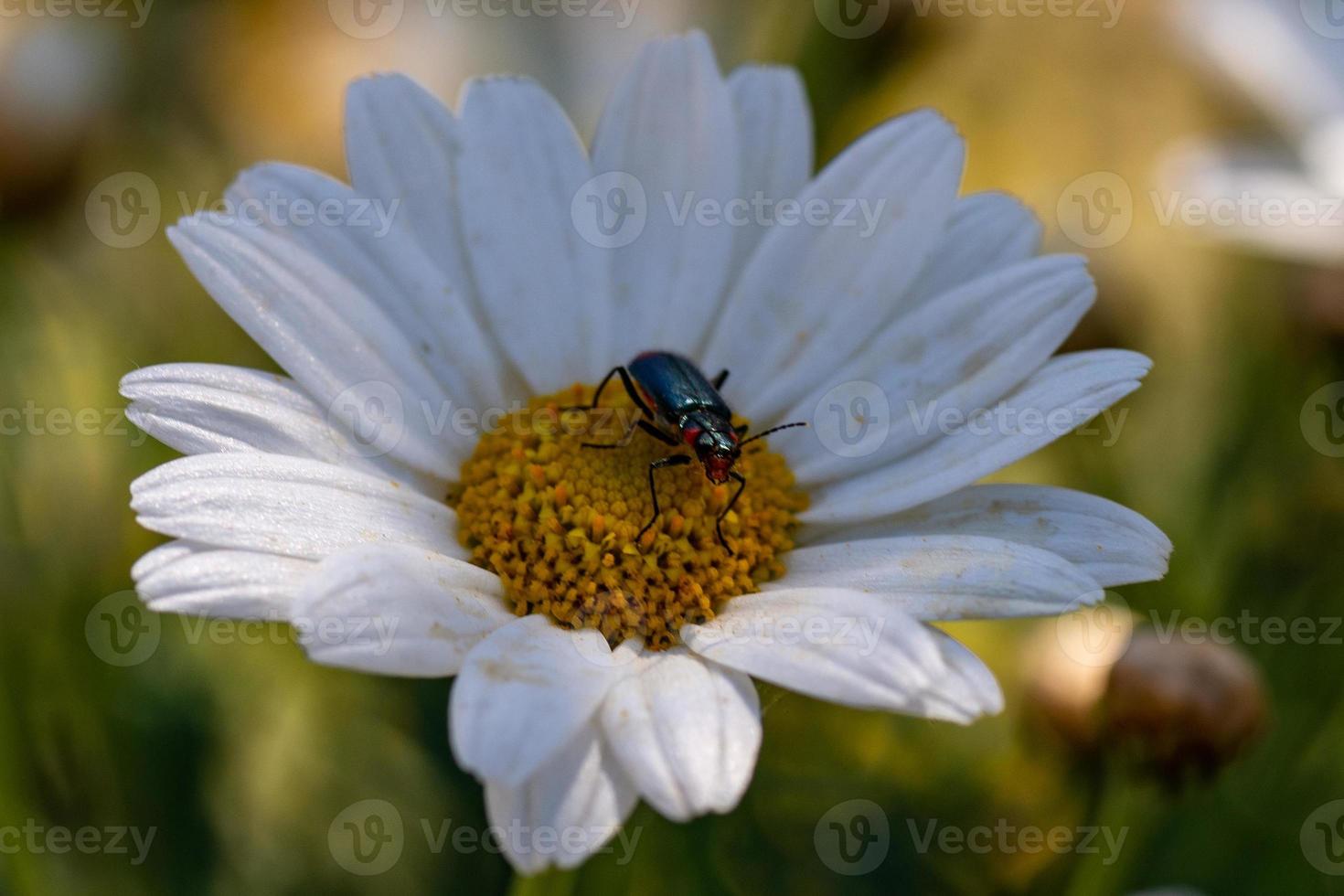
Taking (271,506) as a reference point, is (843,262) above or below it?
above

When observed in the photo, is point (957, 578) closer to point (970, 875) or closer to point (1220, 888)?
point (970, 875)

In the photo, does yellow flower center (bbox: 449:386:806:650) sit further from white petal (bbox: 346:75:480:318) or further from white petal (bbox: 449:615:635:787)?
white petal (bbox: 346:75:480:318)

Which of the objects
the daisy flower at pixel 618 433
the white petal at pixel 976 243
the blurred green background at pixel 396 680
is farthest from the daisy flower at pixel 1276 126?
the daisy flower at pixel 618 433

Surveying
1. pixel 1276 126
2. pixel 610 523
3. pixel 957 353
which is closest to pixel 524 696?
pixel 610 523

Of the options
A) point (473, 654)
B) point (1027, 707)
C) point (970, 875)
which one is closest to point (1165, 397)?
point (1027, 707)

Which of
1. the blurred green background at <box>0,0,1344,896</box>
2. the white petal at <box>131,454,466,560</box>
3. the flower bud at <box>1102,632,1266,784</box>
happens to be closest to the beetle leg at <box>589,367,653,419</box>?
the white petal at <box>131,454,466,560</box>

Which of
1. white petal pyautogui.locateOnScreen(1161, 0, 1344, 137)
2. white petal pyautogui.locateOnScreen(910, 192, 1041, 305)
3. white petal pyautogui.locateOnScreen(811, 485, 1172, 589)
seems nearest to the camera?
white petal pyautogui.locateOnScreen(811, 485, 1172, 589)

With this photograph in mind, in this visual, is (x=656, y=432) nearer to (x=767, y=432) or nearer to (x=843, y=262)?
(x=767, y=432)
